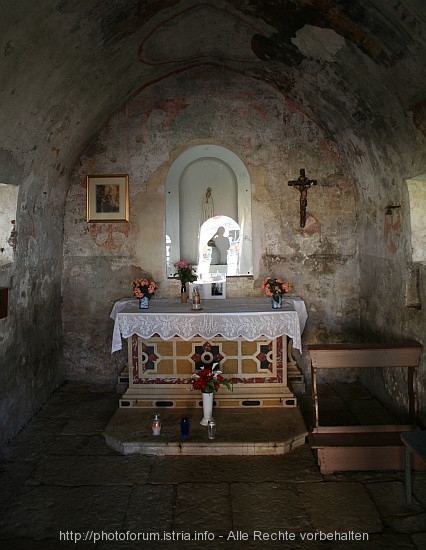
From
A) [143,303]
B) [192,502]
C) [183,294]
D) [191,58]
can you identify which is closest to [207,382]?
[192,502]

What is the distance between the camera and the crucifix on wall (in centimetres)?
711

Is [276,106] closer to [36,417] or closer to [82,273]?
[82,273]

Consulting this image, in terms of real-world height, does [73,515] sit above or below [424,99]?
below

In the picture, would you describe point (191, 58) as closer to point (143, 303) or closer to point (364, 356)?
point (143, 303)

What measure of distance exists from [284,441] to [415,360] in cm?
171

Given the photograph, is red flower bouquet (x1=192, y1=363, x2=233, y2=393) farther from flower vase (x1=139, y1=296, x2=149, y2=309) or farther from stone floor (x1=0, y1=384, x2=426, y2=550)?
flower vase (x1=139, y1=296, x2=149, y2=309)

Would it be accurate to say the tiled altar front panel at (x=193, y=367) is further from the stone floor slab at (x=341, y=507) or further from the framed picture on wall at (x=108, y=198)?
the framed picture on wall at (x=108, y=198)

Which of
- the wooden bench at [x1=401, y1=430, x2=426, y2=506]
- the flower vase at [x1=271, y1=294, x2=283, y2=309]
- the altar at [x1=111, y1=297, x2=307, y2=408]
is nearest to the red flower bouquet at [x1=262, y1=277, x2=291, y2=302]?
the flower vase at [x1=271, y1=294, x2=283, y2=309]

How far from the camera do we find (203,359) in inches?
248

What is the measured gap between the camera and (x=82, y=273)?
747 cm

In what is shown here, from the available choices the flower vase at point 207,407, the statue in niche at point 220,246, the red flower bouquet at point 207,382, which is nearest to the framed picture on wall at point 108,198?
the statue in niche at point 220,246

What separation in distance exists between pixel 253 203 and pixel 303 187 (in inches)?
32.8

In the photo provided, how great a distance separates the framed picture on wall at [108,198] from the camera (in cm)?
739

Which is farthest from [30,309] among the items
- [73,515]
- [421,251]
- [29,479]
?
[421,251]
